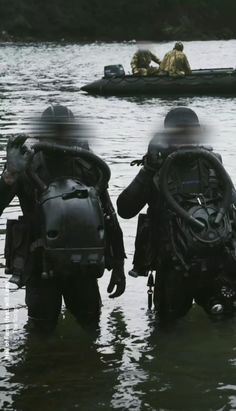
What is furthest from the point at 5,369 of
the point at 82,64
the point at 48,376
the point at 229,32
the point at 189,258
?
the point at 229,32

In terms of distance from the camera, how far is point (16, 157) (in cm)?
721

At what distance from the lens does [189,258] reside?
7.25 meters

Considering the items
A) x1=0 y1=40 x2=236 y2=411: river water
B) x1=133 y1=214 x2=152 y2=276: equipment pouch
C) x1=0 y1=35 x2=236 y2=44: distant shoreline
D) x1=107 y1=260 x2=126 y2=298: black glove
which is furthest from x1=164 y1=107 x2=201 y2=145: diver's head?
x1=0 y1=35 x2=236 y2=44: distant shoreline

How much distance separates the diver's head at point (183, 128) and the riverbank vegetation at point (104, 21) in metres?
106

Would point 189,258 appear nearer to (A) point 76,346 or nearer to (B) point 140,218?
(B) point 140,218

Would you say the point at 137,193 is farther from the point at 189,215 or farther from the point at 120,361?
the point at 120,361

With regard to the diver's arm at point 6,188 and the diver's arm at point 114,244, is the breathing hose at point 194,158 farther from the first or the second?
the diver's arm at point 6,188

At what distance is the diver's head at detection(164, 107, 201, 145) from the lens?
770 centimetres

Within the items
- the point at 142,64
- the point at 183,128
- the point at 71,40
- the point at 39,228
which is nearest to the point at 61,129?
the point at 39,228

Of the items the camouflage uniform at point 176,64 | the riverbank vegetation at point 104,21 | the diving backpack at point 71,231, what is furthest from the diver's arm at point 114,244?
the riverbank vegetation at point 104,21

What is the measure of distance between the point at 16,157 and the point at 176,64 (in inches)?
1069

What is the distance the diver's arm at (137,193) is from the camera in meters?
7.66

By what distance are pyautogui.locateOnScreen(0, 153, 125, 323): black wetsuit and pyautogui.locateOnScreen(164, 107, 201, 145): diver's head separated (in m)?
0.65

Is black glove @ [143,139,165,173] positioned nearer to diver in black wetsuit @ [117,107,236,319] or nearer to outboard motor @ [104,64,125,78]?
diver in black wetsuit @ [117,107,236,319]
